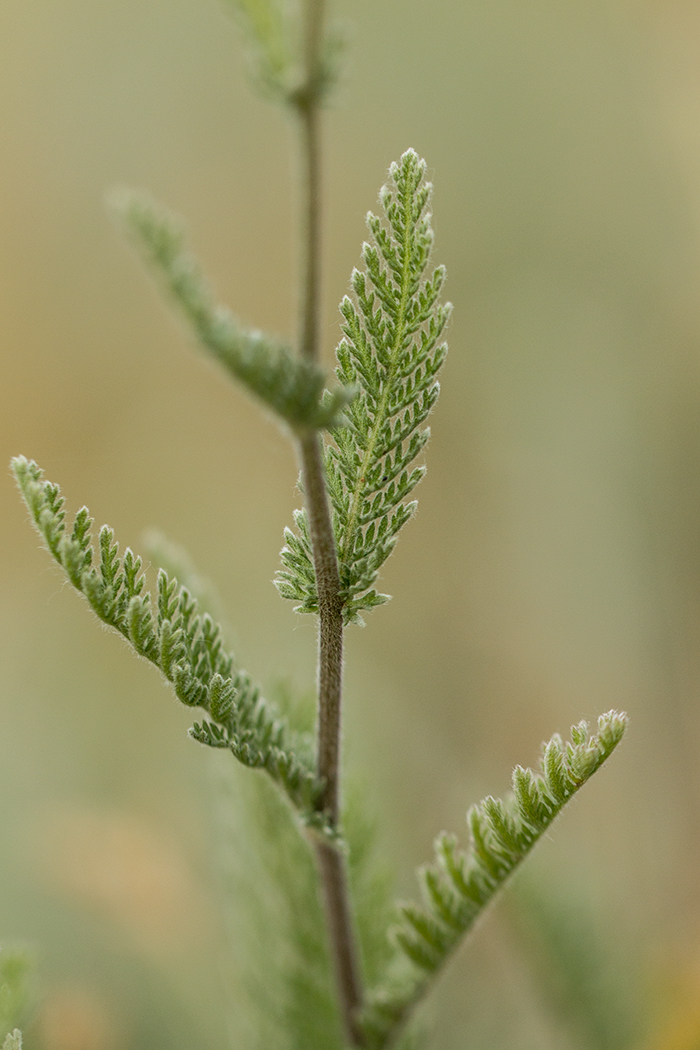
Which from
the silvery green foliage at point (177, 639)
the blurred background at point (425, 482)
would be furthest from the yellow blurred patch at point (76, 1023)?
the silvery green foliage at point (177, 639)

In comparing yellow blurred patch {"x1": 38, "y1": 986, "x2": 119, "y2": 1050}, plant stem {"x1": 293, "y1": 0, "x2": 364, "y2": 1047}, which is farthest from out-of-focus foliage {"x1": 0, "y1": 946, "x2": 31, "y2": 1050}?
yellow blurred patch {"x1": 38, "y1": 986, "x2": 119, "y2": 1050}

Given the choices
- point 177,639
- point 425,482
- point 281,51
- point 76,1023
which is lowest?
point 76,1023

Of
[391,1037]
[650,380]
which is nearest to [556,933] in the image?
[391,1037]

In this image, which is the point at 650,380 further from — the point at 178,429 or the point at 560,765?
the point at 560,765

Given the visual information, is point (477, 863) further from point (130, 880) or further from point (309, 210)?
point (130, 880)

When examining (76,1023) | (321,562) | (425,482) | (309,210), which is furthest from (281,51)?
(425,482)

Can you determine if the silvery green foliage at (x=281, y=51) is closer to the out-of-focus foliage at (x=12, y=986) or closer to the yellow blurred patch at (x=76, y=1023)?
the out-of-focus foliage at (x=12, y=986)

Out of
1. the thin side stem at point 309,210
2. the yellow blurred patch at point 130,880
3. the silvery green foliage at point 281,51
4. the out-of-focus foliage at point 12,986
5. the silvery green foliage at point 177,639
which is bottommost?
the out-of-focus foliage at point 12,986
